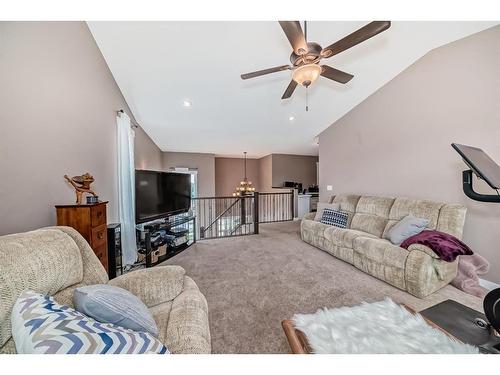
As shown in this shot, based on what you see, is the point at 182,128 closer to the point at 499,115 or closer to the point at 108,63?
the point at 108,63

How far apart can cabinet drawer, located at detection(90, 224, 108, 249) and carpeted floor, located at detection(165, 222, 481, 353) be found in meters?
1.12

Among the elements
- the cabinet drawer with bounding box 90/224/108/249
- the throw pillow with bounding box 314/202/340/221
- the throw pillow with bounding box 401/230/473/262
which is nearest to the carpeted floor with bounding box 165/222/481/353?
the throw pillow with bounding box 401/230/473/262

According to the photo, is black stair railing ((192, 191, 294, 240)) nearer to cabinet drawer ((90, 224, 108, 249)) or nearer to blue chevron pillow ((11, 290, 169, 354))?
cabinet drawer ((90, 224, 108, 249))

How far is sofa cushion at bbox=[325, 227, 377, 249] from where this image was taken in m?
2.72

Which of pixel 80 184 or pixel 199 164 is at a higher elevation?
pixel 199 164

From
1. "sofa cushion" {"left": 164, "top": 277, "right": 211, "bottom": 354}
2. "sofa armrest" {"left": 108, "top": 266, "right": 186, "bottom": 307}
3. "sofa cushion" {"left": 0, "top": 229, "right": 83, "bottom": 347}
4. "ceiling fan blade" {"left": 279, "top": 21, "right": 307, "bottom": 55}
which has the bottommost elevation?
"sofa cushion" {"left": 164, "top": 277, "right": 211, "bottom": 354}

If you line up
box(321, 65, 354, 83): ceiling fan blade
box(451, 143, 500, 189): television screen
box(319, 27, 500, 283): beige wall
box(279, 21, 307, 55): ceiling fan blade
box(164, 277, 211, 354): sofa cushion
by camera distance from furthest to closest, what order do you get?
box(319, 27, 500, 283): beige wall → box(321, 65, 354, 83): ceiling fan blade → box(279, 21, 307, 55): ceiling fan blade → box(451, 143, 500, 189): television screen → box(164, 277, 211, 354): sofa cushion

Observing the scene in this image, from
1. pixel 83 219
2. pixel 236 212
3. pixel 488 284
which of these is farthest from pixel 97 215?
pixel 236 212

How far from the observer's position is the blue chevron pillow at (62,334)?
1.71 feet

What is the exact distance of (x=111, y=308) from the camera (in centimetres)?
78

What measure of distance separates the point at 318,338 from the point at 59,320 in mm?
1115

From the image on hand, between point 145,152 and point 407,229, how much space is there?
511 cm

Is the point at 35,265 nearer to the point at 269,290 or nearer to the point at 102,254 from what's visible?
the point at 102,254

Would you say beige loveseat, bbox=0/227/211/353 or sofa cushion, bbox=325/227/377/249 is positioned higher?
beige loveseat, bbox=0/227/211/353
